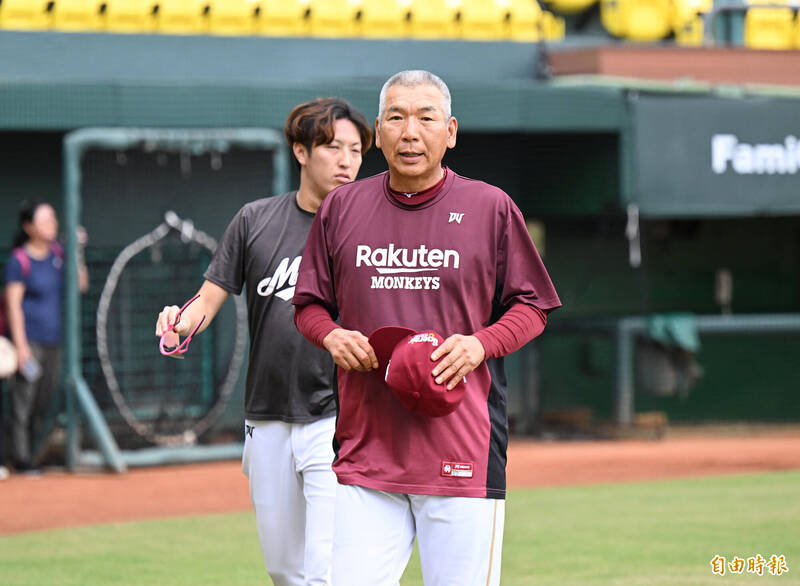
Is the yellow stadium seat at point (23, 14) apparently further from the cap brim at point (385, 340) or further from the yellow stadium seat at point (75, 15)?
the cap brim at point (385, 340)

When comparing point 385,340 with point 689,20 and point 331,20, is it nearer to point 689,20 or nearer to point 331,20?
point 331,20

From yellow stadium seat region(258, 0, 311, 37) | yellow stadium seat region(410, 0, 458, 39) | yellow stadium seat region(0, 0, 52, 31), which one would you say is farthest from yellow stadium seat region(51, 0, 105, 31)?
yellow stadium seat region(410, 0, 458, 39)

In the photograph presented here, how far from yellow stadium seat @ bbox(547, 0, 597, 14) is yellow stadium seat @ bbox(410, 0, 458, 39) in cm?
173

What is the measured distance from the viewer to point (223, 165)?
1301 centimetres

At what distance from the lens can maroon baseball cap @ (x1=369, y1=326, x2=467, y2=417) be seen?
360 cm

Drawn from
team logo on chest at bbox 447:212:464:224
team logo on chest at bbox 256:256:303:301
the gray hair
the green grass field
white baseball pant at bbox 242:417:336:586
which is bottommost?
the green grass field

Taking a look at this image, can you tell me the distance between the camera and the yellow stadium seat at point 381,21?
1515cm

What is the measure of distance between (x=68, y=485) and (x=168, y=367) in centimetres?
176

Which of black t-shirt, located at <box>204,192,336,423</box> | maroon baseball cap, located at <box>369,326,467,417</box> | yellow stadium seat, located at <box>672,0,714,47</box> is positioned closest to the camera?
maroon baseball cap, located at <box>369,326,467,417</box>

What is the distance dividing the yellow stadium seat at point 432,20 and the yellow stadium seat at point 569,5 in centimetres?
173

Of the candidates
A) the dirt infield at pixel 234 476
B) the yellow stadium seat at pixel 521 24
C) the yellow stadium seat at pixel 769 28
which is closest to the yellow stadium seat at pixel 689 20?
the yellow stadium seat at pixel 769 28

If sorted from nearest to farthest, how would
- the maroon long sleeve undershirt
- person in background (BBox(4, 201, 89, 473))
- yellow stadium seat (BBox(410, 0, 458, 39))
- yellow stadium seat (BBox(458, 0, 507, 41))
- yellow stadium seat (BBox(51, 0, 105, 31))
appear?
the maroon long sleeve undershirt
person in background (BBox(4, 201, 89, 473))
yellow stadium seat (BBox(51, 0, 105, 31))
yellow stadium seat (BBox(410, 0, 458, 39))
yellow stadium seat (BBox(458, 0, 507, 41))

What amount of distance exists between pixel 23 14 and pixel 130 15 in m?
1.06

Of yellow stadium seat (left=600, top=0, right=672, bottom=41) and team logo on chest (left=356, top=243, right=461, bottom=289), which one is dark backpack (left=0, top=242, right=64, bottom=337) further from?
team logo on chest (left=356, top=243, right=461, bottom=289)
